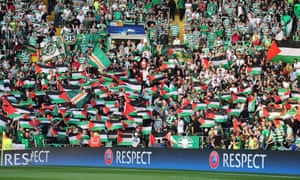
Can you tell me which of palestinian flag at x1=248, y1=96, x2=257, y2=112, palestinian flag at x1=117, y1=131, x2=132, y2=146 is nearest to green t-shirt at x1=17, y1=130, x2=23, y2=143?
palestinian flag at x1=117, y1=131, x2=132, y2=146

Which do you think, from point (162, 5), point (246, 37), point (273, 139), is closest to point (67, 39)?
point (162, 5)

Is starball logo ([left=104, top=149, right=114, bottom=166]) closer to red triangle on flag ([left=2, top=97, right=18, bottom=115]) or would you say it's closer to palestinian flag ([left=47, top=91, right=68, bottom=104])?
palestinian flag ([left=47, top=91, right=68, bottom=104])

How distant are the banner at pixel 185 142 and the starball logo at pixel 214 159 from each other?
216 cm

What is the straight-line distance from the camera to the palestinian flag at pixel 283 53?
4228 centimetres

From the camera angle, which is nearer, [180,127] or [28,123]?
[180,127]

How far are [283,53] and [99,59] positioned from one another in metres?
9.37

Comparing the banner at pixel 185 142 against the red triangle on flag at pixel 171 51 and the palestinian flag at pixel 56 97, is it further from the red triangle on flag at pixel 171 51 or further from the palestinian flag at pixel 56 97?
the red triangle on flag at pixel 171 51

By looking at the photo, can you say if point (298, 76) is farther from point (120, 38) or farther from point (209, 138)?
point (120, 38)

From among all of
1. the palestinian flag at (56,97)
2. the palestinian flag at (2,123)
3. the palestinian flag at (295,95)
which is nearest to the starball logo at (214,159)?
the palestinian flag at (295,95)

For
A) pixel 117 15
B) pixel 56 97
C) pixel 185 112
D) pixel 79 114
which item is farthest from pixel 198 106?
pixel 117 15

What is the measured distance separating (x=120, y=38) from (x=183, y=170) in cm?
1365

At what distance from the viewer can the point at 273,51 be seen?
4244cm

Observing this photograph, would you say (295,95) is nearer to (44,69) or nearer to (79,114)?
(79,114)

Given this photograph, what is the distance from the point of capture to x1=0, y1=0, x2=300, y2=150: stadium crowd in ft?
129
